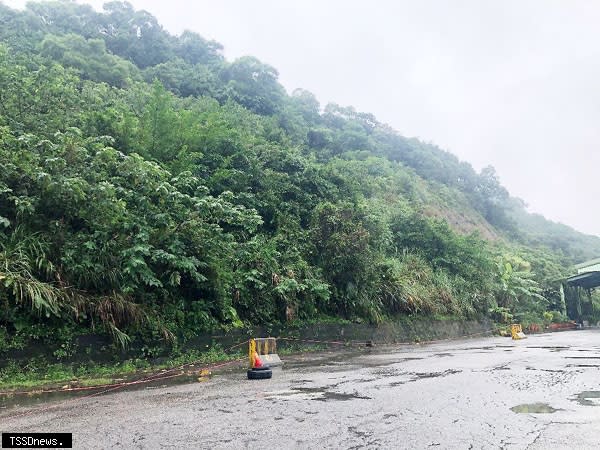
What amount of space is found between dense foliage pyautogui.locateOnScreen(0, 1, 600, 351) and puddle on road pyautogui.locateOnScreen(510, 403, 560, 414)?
27.0ft

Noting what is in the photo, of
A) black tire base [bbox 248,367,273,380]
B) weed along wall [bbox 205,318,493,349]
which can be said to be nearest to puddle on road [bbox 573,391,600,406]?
black tire base [bbox 248,367,273,380]

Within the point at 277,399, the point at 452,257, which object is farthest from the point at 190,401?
the point at 452,257

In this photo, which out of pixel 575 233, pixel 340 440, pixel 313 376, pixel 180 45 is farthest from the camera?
pixel 575 233

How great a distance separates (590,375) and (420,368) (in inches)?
135

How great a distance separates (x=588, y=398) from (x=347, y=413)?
3469 millimetres

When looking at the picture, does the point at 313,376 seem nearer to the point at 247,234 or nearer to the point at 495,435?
the point at 495,435

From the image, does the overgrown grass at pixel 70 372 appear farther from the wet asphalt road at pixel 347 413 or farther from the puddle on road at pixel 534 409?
the puddle on road at pixel 534 409

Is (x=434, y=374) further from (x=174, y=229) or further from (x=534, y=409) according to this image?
(x=174, y=229)

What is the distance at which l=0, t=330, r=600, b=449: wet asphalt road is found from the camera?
4.71m

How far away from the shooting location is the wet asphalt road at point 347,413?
4.71 metres

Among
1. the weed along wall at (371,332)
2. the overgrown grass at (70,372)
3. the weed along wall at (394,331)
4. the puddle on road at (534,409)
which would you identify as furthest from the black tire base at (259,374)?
the weed along wall at (394,331)

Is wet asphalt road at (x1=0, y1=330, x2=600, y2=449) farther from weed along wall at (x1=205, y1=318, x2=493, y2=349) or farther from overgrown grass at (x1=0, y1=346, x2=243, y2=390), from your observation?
weed along wall at (x1=205, y1=318, x2=493, y2=349)

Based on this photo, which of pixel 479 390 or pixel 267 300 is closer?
pixel 479 390

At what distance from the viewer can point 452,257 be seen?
95.1 feet
